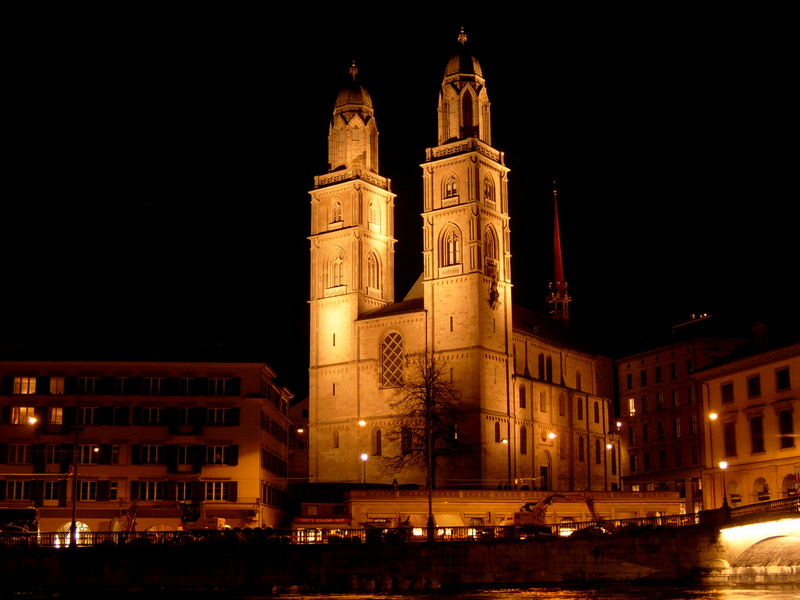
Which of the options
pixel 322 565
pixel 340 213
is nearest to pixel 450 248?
pixel 340 213

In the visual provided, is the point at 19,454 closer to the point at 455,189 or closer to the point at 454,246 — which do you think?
the point at 454,246

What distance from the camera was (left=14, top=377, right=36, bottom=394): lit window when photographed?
82562 millimetres

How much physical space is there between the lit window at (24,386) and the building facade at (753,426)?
42089mm

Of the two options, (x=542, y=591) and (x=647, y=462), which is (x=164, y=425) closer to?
(x=542, y=591)

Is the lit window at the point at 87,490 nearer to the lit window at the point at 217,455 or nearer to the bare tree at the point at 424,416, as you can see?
the lit window at the point at 217,455

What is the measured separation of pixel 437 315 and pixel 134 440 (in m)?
27.1

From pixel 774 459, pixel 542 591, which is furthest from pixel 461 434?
pixel 542 591

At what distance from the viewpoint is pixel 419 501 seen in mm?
79688

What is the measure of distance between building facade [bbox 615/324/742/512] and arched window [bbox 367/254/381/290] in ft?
87.9

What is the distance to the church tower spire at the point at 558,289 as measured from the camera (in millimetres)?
142500

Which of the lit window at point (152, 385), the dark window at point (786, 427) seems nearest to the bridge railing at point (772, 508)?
the dark window at point (786, 427)

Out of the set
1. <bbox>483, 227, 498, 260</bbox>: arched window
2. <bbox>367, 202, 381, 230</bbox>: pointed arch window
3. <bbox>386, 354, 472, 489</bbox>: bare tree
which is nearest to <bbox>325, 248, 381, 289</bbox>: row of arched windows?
<bbox>367, 202, 381, 230</bbox>: pointed arch window

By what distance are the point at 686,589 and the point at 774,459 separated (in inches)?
816

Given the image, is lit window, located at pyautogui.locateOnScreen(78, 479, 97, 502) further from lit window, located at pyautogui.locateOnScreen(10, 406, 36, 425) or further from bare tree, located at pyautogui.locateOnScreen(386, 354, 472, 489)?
bare tree, located at pyautogui.locateOnScreen(386, 354, 472, 489)
